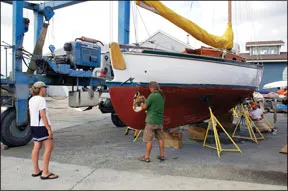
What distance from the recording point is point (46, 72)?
702 centimetres

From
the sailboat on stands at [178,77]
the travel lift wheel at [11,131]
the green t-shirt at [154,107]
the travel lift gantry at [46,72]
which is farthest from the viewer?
the travel lift gantry at [46,72]

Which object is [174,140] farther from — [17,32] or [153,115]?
[17,32]

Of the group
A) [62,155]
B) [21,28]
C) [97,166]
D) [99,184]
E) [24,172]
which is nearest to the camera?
[99,184]

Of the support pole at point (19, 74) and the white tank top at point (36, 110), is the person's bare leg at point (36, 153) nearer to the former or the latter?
the white tank top at point (36, 110)

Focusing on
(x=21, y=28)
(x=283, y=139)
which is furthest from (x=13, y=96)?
(x=283, y=139)

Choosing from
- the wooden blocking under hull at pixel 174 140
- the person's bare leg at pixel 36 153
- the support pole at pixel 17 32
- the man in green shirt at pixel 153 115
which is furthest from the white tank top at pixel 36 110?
the wooden blocking under hull at pixel 174 140

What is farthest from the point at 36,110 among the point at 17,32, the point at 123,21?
the point at 123,21

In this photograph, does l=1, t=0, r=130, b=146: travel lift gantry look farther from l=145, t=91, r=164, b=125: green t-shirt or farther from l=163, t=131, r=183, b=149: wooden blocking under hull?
l=145, t=91, r=164, b=125: green t-shirt

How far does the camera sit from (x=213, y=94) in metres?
7.16

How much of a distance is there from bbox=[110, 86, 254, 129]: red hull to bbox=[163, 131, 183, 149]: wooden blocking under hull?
0.69ft

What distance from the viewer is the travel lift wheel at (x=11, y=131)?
20.5ft

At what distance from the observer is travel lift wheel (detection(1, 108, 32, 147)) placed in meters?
6.25

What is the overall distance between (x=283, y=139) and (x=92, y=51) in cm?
553

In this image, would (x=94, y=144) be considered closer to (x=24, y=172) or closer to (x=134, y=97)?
(x=134, y=97)
